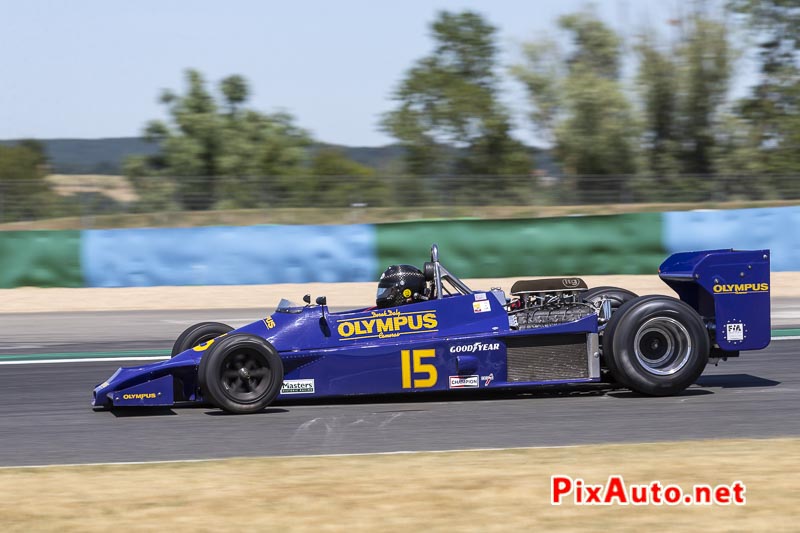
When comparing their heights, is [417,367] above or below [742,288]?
below

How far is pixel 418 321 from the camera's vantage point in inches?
353

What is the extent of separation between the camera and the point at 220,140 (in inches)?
1619

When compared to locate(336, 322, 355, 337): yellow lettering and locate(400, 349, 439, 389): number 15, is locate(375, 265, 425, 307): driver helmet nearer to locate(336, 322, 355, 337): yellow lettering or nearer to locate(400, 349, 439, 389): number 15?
locate(336, 322, 355, 337): yellow lettering

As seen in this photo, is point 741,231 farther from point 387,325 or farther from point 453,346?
point 387,325

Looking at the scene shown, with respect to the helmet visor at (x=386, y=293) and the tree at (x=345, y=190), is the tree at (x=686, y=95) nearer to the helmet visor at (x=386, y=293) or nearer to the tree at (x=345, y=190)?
the tree at (x=345, y=190)

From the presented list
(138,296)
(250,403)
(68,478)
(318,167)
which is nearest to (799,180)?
(138,296)

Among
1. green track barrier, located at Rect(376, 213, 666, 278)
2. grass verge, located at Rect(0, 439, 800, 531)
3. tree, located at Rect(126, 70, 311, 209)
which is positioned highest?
tree, located at Rect(126, 70, 311, 209)

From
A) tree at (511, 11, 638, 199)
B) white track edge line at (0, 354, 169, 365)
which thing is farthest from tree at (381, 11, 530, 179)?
white track edge line at (0, 354, 169, 365)

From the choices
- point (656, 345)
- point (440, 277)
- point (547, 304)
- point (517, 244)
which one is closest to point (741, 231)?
point (517, 244)

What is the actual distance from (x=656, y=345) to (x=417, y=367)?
204 cm

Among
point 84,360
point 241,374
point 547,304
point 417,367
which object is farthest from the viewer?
point 84,360

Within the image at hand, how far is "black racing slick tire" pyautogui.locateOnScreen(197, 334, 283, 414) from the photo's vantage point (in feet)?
27.5

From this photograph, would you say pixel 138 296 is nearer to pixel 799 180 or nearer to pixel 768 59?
pixel 799 180

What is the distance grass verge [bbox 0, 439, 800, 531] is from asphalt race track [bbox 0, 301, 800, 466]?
0.43 m
